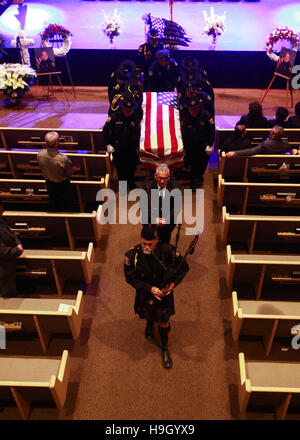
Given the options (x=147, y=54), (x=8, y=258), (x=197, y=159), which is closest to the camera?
(x=8, y=258)

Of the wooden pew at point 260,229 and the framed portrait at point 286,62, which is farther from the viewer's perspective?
the framed portrait at point 286,62

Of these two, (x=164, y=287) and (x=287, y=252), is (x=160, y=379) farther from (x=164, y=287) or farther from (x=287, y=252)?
(x=287, y=252)

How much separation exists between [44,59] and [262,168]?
4643 mm

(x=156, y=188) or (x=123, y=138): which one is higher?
(x=123, y=138)

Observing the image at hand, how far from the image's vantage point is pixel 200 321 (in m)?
3.40

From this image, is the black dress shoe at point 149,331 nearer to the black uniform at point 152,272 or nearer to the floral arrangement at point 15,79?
the black uniform at point 152,272

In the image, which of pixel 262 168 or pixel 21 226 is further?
pixel 262 168

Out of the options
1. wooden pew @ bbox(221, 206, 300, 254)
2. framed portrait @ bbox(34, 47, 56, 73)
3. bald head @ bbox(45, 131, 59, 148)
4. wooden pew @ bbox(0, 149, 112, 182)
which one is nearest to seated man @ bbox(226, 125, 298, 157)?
wooden pew @ bbox(221, 206, 300, 254)

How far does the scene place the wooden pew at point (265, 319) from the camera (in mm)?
2871

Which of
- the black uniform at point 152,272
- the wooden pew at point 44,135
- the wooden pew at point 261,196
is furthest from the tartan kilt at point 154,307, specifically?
the wooden pew at point 44,135

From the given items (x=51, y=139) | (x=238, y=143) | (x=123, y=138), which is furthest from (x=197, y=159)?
(x=51, y=139)

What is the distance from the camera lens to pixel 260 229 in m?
3.74

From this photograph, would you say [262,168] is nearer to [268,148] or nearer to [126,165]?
[268,148]

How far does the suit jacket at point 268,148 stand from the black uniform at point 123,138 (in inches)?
51.4
